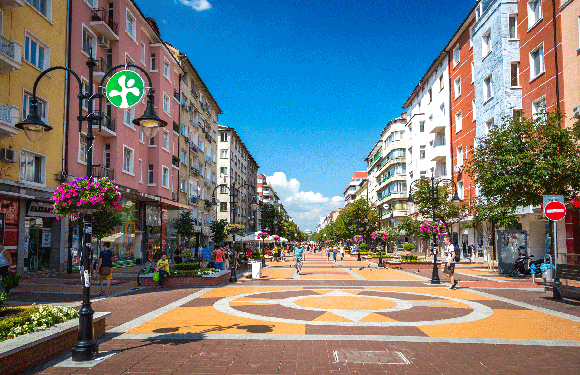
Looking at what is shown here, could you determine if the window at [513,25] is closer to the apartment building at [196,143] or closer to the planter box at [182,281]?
the planter box at [182,281]

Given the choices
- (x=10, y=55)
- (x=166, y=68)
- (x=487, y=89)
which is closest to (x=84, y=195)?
(x=10, y=55)

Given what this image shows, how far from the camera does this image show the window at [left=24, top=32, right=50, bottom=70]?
21688 millimetres

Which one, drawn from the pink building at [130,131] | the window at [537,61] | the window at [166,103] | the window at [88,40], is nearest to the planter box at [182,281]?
the pink building at [130,131]

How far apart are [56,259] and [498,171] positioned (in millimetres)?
22742

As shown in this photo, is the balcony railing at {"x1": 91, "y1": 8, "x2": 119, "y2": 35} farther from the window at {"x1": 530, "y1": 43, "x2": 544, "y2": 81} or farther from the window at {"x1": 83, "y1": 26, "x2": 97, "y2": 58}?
the window at {"x1": 530, "y1": 43, "x2": 544, "y2": 81}

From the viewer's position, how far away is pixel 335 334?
9.02m

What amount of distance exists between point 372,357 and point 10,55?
66.2 feet

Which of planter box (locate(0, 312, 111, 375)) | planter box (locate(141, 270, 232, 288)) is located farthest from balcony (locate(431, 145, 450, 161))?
planter box (locate(0, 312, 111, 375))

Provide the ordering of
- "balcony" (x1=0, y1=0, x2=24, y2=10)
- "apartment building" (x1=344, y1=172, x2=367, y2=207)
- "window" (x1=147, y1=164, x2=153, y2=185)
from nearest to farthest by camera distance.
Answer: "balcony" (x1=0, y1=0, x2=24, y2=10) < "window" (x1=147, y1=164, x2=153, y2=185) < "apartment building" (x1=344, y1=172, x2=367, y2=207)

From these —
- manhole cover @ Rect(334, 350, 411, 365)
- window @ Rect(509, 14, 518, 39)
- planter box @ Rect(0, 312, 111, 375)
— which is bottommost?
manhole cover @ Rect(334, 350, 411, 365)

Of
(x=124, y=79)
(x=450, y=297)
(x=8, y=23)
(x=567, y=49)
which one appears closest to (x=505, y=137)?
(x=567, y=49)

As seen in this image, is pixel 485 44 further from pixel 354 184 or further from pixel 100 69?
pixel 354 184

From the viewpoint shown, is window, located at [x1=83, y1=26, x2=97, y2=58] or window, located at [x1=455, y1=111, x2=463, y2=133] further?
window, located at [x1=455, y1=111, x2=463, y2=133]

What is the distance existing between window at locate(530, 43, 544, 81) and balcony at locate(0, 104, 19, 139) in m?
28.4
